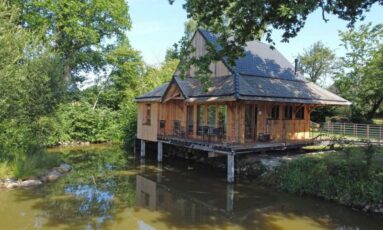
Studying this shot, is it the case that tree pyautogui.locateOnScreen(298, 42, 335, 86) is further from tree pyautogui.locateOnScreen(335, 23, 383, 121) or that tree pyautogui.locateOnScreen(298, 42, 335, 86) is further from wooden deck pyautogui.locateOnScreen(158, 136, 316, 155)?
wooden deck pyautogui.locateOnScreen(158, 136, 316, 155)

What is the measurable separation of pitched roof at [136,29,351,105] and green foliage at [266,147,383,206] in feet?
12.7

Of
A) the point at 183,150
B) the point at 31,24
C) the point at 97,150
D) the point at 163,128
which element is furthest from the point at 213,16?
the point at 31,24

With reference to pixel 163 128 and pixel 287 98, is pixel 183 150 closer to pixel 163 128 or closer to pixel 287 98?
pixel 163 128

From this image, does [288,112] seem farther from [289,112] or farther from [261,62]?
[261,62]

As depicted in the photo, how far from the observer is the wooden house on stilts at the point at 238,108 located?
16203 millimetres

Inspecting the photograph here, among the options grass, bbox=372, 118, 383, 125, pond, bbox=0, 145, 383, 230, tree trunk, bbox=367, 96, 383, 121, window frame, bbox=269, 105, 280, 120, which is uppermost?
tree trunk, bbox=367, 96, 383, 121

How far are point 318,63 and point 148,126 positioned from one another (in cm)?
3531

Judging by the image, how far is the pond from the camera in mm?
9727

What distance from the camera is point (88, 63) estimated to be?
34719mm

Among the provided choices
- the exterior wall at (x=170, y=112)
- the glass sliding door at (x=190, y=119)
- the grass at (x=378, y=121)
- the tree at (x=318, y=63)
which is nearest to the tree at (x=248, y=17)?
the glass sliding door at (x=190, y=119)

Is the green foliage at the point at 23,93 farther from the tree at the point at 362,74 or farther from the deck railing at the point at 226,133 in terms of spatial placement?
the tree at the point at 362,74

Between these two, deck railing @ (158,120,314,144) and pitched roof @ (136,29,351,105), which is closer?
pitched roof @ (136,29,351,105)

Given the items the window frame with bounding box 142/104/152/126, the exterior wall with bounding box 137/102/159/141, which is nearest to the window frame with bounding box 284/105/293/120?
the exterior wall with bounding box 137/102/159/141

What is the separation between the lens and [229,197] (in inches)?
500
